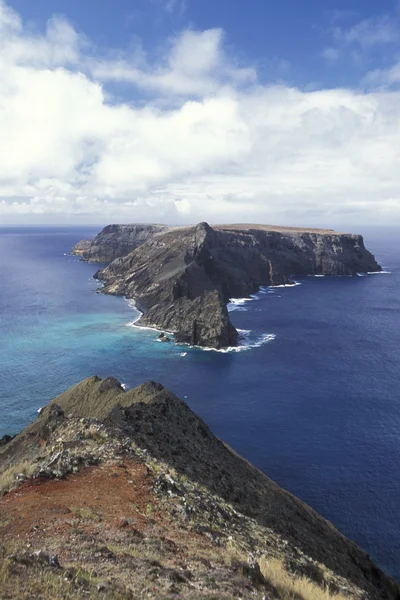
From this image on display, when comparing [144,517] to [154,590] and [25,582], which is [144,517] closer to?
[154,590]

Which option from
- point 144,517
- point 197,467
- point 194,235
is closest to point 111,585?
point 144,517

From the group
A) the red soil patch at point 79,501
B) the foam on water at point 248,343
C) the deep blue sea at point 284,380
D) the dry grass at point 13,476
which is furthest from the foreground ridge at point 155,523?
the foam on water at point 248,343

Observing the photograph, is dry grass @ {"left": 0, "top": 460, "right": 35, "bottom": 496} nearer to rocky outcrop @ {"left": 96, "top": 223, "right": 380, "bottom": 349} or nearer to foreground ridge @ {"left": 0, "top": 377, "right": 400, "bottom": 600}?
foreground ridge @ {"left": 0, "top": 377, "right": 400, "bottom": 600}

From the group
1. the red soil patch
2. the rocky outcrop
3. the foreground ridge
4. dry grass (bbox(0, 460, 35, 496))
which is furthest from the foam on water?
the red soil patch

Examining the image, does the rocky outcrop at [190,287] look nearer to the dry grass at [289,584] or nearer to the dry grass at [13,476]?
the dry grass at [13,476]

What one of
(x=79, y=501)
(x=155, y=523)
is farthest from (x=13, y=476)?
(x=155, y=523)
